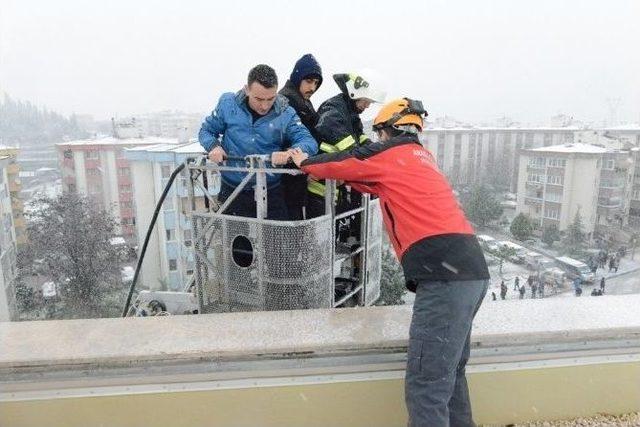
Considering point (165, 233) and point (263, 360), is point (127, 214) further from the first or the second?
point (263, 360)

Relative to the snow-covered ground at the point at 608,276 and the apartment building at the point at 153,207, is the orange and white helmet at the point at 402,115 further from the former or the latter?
the apartment building at the point at 153,207

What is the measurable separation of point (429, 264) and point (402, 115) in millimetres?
607

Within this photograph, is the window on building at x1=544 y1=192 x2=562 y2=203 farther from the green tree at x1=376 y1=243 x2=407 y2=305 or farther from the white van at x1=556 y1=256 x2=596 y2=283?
the green tree at x1=376 y1=243 x2=407 y2=305

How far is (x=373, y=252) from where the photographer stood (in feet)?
10.1

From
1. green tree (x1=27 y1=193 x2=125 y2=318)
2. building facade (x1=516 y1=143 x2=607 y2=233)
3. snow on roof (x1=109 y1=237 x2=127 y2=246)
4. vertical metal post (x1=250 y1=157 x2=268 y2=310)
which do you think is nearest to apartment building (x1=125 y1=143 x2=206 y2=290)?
snow on roof (x1=109 y1=237 x2=127 y2=246)

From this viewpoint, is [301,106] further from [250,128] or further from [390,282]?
[390,282]

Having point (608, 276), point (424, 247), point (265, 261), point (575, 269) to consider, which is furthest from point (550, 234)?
point (424, 247)

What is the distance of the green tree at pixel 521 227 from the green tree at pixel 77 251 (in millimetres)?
11543

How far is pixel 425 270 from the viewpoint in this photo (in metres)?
1.57

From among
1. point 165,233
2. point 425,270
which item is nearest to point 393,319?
point 425,270

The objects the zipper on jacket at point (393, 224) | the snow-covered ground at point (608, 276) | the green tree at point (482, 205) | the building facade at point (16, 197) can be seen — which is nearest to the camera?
the zipper on jacket at point (393, 224)

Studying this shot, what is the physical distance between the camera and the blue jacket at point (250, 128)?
2533 millimetres

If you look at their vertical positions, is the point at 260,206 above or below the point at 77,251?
above

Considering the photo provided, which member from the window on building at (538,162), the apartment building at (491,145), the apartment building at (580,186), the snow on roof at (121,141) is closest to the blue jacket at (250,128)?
the apartment building at (580,186)
